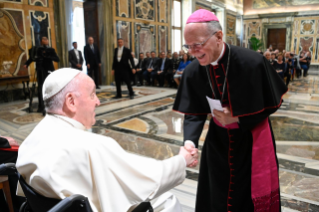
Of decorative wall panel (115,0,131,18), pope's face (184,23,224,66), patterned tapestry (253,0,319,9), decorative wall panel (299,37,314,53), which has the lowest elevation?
pope's face (184,23,224,66)

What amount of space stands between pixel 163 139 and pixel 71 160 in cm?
327

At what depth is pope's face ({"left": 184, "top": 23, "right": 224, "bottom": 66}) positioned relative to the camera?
4.91ft

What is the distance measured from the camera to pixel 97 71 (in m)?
9.97

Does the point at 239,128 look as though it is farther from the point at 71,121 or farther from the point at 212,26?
the point at 71,121

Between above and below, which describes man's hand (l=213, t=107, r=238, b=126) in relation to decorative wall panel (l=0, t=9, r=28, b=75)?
below

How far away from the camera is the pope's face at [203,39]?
1495 mm

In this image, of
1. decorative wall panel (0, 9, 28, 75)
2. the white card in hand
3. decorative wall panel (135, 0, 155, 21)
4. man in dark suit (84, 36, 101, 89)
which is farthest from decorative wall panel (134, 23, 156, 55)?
the white card in hand

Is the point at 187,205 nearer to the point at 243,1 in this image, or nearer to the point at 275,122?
the point at 275,122

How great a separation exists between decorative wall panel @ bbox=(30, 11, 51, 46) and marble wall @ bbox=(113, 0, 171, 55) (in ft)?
9.53

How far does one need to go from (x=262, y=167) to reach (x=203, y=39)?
33.4 inches

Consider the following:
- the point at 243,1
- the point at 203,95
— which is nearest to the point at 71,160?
A: the point at 203,95

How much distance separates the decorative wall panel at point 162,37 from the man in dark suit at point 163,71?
9.16ft

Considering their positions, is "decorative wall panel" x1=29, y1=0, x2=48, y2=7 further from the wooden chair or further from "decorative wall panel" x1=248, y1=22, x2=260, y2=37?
"decorative wall panel" x1=248, y1=22, x2=260, y2=37

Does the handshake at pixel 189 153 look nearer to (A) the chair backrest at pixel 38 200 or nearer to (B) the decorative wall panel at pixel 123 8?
(A) the chair backrest at pixel 38 200
